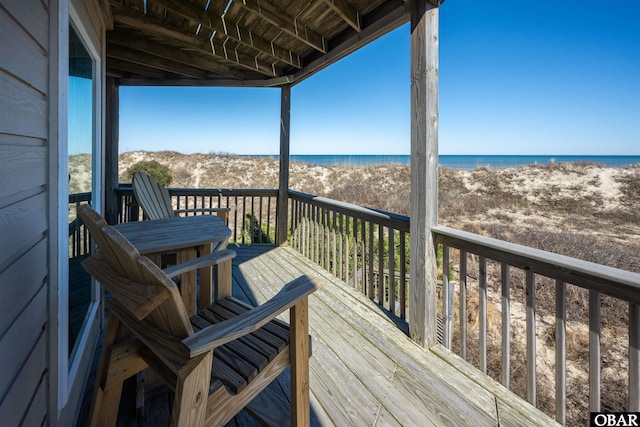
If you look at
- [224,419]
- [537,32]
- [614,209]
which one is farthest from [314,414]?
[537,32]

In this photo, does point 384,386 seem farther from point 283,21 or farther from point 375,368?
point 283,21

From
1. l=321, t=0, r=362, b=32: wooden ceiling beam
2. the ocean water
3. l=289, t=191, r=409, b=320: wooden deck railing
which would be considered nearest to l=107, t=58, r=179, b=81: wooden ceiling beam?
l=289, t=191, r=409, b=320: wooden deck railing

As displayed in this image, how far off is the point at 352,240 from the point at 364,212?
3.01 ft

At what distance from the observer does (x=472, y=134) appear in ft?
59.0

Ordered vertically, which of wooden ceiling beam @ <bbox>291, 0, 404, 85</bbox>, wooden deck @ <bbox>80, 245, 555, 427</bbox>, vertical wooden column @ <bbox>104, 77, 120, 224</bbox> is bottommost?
wooden deck @ <bbox>80, 245, 555, 427</bbox>

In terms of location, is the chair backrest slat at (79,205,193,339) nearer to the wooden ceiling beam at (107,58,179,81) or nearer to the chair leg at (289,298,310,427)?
the chair leg at (289,298,310,427)

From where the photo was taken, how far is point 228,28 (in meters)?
2.94

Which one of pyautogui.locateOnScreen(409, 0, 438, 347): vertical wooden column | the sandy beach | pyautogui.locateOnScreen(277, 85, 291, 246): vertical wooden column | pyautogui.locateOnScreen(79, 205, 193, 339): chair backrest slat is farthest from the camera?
pyautogui.locateOnScreen(277, 85, 291, 246): vertical wooden column

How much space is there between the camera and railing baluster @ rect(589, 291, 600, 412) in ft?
4.31

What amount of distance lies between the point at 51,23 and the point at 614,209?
937 cm

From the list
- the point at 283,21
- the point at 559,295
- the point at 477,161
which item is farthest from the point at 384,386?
the point at 477,161

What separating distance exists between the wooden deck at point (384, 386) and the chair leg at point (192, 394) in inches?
29.2

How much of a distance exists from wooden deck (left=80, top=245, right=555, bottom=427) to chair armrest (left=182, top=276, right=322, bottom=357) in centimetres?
79

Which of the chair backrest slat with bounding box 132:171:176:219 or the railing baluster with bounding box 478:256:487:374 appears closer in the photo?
the railing baluster with bounding box 478:256:487:374
